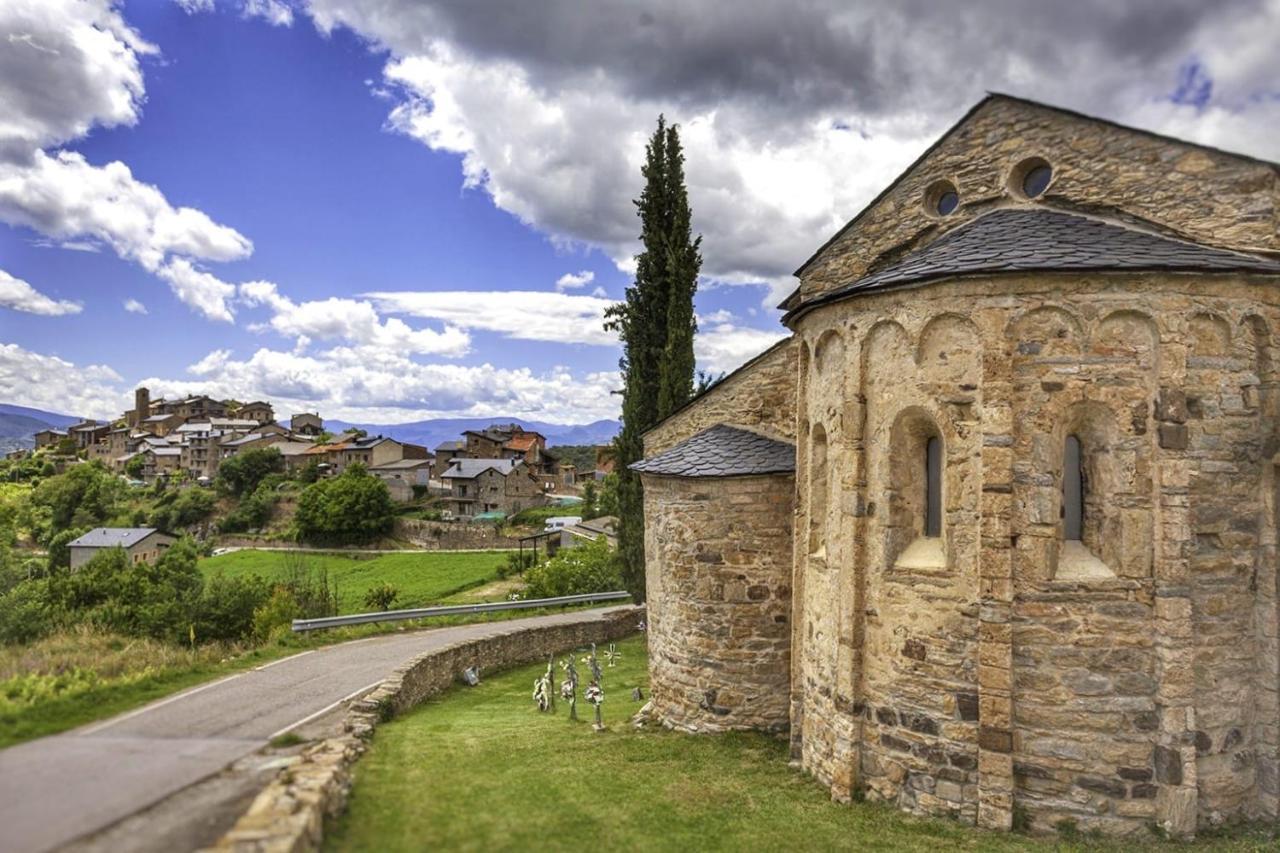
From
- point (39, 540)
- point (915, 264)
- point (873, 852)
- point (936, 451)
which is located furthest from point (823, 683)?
point (39, 540)

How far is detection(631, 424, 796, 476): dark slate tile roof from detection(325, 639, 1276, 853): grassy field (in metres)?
4.08

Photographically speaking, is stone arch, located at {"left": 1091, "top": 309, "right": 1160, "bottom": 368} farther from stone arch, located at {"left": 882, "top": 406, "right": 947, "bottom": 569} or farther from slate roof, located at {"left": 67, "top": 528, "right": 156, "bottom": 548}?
slate roof, located at {"left": 67, "top": 528, "right": 156, "bottom": 548}

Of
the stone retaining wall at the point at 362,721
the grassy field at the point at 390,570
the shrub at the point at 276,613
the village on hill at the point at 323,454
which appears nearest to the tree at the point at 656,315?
the stone retaining wall at the point at 362,721

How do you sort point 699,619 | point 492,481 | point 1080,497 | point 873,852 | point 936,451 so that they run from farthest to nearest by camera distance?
point 492,481 < point 699,619 < point 936,451 < point 1080,497 < point 873,852

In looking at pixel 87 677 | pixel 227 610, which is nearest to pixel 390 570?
pixel 227 610

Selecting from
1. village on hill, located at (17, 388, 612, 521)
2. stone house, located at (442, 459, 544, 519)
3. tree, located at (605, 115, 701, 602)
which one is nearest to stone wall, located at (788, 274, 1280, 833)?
tree, located at (605, 115, 701, 602)

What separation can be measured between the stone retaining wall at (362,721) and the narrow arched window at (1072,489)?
769cm

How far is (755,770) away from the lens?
10.4 m

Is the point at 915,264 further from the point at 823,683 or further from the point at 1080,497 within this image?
→ the point at 823,683

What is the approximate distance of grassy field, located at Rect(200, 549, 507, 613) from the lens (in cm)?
4153

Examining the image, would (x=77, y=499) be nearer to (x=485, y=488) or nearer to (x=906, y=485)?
(x=485, y=488)

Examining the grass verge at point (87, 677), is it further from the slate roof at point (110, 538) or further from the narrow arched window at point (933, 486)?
the slate roof at point (110, 538)

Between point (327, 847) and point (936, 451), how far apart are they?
7.16 m

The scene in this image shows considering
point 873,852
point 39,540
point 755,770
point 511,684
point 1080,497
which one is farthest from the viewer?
point 39,540
